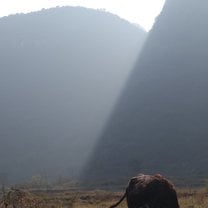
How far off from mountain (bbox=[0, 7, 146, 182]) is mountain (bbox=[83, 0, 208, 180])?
8.56 metres

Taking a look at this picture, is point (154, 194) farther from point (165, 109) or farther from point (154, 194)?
point (165, 109)

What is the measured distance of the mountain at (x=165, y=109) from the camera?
83.7m

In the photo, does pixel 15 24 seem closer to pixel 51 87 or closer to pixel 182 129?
pixel 51 87

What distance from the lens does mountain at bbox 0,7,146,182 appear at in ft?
371

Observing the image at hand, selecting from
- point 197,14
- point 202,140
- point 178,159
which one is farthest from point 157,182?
point 197,14

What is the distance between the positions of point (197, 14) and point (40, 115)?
147 ft

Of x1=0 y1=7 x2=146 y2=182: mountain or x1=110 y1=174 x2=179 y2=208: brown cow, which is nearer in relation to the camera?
x1=110 y1=174 x2=179 y2=208: brown cow

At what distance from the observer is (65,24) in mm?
179375

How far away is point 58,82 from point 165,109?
168 ft

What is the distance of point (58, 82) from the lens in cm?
14375

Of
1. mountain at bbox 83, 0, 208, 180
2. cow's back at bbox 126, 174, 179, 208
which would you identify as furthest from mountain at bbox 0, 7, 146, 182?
cow's back at bbox 126, 174, 179, 208

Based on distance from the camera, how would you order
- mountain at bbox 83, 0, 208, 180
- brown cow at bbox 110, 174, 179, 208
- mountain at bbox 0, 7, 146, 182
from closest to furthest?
brown cow at bbox 110, 174, 179, 208 → mountain at bbox 83, 0, 208, 180 → mountain at bbox 0, 7, 146, 182

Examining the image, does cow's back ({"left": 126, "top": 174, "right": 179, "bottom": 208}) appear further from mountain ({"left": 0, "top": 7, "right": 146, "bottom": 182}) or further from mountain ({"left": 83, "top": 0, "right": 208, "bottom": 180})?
mountain ({"left": 0, "top": 7, "right": 146, "bottom": 182})

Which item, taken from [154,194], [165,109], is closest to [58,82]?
[165,109]
